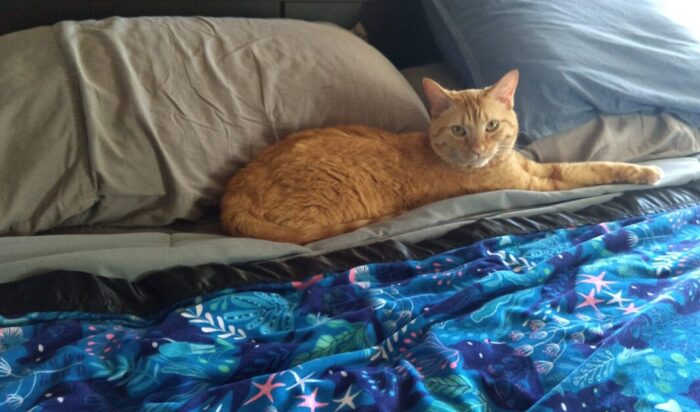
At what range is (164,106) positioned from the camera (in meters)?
1.23

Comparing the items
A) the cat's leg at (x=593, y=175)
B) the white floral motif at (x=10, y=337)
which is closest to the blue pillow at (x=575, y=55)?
the cat's leg at (x=593, y=175)

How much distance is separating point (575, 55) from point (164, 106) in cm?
107

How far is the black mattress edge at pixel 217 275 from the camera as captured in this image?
3.07 ft

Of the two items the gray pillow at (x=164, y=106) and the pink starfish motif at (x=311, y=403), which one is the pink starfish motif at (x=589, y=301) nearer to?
the pink starfish motif at (x=311, y=403)

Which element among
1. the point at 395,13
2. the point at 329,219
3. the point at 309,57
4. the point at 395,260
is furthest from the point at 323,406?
the point at 395,13

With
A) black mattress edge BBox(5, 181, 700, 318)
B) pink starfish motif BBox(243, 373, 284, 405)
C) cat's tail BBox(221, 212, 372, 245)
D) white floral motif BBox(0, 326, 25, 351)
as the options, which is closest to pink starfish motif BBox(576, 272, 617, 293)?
black mattress edge BBox(5, 181, 700, 318)

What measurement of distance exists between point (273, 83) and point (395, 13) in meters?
0.66

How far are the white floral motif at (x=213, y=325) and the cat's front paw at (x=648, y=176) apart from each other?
41.3 inches

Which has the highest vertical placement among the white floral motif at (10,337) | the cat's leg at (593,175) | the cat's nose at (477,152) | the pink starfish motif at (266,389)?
the cat's nose at (477,152)

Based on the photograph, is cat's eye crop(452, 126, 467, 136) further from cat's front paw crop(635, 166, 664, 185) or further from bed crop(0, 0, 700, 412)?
cat's front paw crop(635, 166, 664, 185)

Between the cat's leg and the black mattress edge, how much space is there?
0.29 ft

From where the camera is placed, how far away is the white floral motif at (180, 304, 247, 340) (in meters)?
0.91

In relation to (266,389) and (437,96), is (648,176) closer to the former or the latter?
(437,96)

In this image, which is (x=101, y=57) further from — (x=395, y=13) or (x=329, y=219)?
(x=395, y=13)
